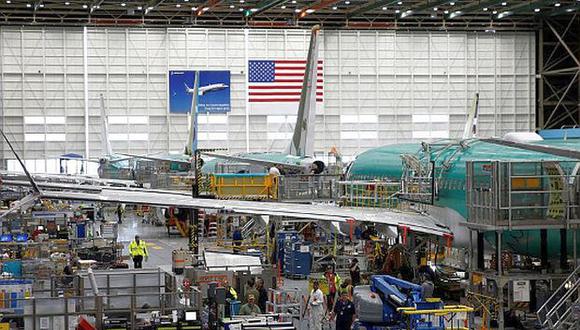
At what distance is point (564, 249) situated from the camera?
25.7 m

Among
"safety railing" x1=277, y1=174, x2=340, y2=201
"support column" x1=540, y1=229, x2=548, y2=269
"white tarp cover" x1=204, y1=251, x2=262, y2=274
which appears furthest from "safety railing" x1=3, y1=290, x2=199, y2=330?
"safety railing" x1=277, y1=174, x2=340, y2=201

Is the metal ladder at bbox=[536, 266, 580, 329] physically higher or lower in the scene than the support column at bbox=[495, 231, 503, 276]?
lower

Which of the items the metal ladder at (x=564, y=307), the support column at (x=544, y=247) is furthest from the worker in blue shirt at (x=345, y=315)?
the support column at (x=544, y=247)

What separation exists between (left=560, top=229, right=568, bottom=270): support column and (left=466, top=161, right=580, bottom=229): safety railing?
72cm

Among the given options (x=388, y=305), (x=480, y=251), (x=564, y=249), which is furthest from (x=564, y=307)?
(x=388, y=305)

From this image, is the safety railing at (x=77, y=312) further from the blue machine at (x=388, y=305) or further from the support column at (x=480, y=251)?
the support column at (x=480, y=251)

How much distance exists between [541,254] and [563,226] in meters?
1.60

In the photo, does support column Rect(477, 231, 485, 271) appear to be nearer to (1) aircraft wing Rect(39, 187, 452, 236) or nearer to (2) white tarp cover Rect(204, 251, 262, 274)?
(1) aircraft wing Rect(39, 187, 452, 236)

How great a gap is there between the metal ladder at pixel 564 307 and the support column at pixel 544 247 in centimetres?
82

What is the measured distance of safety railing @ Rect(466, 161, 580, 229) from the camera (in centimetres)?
2477

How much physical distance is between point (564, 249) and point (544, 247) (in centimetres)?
57

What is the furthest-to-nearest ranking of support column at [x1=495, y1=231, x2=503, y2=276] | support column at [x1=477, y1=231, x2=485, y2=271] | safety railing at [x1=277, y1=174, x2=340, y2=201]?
safety railing at [x1=277, y1=174, x2=340, y2=201] < support column at [x1=477, y1=231, x2=485, y2=271] < support column at [x1=495, y1=231, x2=503, y2=276]

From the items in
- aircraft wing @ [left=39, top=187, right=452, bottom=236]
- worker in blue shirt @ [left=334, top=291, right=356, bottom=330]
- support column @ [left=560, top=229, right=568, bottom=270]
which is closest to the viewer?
worker in blue shirt @ [left=334, top=291, right=356, bottom=330]

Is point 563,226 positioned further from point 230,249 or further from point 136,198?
point 230,249
